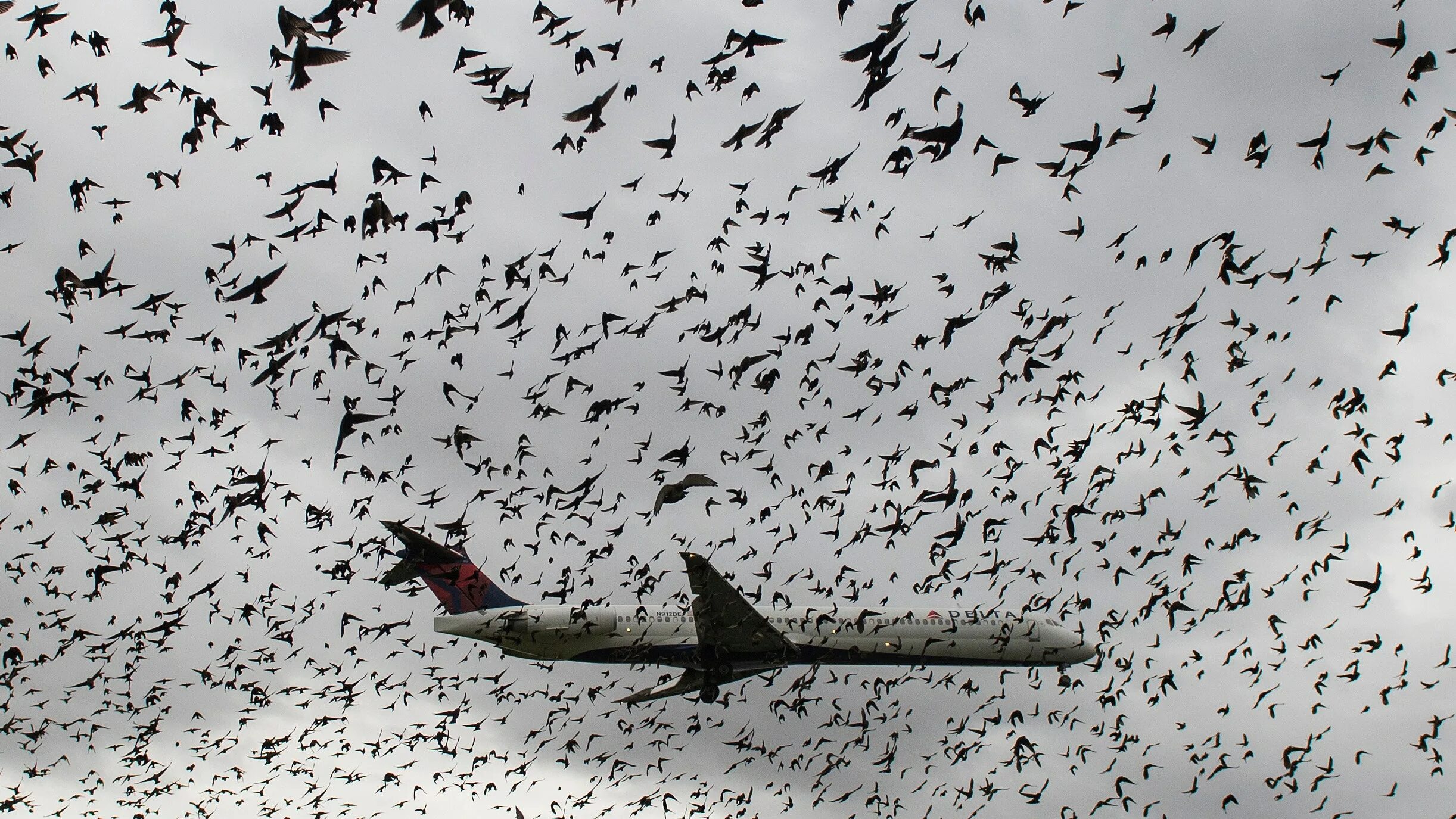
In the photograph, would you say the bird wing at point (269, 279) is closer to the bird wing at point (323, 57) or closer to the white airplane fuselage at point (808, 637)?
the bird wing at point (323, 57)

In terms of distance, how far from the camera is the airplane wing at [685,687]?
64625 mm

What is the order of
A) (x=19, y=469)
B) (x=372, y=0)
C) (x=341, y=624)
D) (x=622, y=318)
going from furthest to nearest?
(x=341, y=624) < (x=19, y=469) < (x=622, y=318) < (x=372, y=0)

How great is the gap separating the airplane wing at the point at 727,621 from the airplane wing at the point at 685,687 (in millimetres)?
3161

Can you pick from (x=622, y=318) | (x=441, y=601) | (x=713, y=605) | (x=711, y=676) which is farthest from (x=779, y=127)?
(x=441, y=601)

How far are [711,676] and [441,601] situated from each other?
881 inches

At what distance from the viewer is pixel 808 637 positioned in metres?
63.7

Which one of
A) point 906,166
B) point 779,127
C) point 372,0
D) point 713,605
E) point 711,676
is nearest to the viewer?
point 372,0

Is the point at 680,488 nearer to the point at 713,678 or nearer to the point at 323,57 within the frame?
the point at 323,57

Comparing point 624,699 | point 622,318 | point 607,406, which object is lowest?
point 624,699

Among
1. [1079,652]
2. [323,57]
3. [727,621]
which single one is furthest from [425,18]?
[1079,652]

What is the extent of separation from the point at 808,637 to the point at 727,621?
6000 mm

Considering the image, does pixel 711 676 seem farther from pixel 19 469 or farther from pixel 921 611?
pixel 19 469

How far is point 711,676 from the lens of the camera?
209ft

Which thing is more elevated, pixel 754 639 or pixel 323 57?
pixel 323 57
